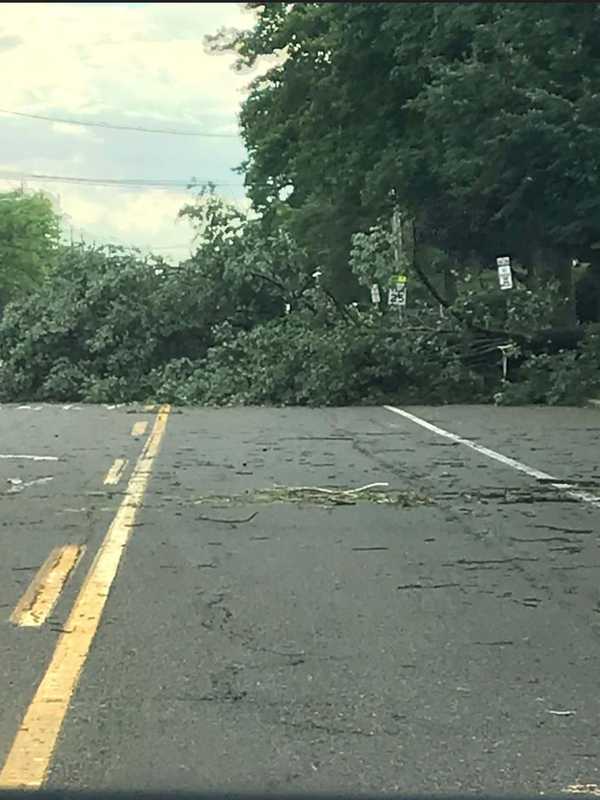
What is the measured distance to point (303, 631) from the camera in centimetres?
680

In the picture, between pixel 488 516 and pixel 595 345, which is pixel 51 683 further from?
pixel 595 345

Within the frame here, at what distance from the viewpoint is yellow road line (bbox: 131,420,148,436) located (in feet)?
63.7

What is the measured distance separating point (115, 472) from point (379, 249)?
851 inches

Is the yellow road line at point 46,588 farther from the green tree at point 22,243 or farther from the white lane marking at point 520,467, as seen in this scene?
the green tree at point 22,243

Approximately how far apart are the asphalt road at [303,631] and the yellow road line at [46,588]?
49 millimetres

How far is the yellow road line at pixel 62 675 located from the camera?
473 cm

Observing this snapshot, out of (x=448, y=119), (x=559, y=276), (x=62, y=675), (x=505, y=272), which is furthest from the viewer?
(x=559, y=276)

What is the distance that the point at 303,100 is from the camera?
29219mm

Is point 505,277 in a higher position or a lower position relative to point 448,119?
lower

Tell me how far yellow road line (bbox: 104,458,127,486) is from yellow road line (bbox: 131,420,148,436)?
161 inches

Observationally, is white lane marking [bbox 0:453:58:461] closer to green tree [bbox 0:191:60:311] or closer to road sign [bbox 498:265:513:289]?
road sign [bbox 498:265:513:289]

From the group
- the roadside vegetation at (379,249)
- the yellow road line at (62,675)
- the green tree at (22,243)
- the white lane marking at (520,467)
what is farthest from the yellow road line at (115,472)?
the green tree at (22,243)

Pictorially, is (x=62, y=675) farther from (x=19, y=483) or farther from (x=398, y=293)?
(x=398, y=293)

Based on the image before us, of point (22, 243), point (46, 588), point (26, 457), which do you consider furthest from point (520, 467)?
point (22, 243)
